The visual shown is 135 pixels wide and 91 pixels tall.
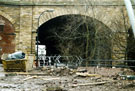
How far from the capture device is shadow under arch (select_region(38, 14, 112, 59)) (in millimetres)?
27422

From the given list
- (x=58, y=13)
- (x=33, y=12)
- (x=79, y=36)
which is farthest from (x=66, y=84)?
(x=79, y=36)

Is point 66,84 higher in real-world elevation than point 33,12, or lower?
lower

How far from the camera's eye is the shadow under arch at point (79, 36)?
27.4 m

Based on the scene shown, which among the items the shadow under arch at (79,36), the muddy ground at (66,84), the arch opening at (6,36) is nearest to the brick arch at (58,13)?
A: the shadow under arch at (79,36)

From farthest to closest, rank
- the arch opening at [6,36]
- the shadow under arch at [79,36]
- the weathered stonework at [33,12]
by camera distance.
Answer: the weathered stonework at [33,12] → the arch opening at [6,36] → the shadow under arch at [79,36]

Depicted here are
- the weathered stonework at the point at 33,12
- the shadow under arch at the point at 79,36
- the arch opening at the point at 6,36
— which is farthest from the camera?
the weathered stonework at the point at 33,12

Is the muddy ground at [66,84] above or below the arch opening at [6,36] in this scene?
below

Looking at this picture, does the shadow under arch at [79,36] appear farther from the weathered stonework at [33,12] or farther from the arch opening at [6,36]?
the arch opening at [6,36]

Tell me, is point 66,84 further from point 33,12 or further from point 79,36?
point 79,36

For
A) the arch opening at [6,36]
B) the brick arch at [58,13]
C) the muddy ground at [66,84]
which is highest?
the brick arch at [58,13]

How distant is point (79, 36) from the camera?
3225 centimetres

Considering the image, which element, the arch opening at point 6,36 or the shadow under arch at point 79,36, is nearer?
the shadow under arch at point 79,36

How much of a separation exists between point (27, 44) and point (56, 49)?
815 centimetres

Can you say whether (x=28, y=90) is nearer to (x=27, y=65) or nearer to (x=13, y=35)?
(x=27, y=65)
